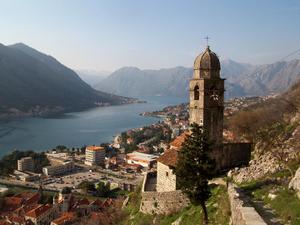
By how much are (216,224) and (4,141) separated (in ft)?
281

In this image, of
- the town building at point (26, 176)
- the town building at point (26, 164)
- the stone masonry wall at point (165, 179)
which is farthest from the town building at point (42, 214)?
the town building at point (26, 164)

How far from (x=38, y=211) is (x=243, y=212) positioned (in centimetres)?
2992

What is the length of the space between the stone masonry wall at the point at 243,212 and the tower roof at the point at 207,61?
720 centimetres

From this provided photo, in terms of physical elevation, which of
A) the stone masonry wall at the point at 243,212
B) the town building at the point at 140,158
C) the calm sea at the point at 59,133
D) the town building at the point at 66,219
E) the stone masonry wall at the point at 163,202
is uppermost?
the stone masonry wall at the point at 243,212

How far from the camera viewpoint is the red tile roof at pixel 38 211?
33.8 metres

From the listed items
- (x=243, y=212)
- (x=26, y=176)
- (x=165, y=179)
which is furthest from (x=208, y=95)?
(x=26, y=176)

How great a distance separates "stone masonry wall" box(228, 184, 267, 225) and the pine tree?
4.51 ft

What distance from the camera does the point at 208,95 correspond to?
15.6 metres

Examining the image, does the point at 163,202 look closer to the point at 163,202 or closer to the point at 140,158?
the point at 163,202

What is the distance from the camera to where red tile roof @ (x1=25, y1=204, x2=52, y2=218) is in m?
33.8

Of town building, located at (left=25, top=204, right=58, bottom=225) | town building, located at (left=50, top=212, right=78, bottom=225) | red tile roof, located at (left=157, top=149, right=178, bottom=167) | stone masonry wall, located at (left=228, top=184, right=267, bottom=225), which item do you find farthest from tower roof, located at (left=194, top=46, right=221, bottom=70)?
town building, located at (left=25, top=204, right=58, bottom=225)

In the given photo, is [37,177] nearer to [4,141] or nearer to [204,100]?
[4,141]

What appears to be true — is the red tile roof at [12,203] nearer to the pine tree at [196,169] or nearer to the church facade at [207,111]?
the church facade at [207,111]

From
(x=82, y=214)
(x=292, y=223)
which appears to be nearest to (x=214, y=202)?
(x=292, y=223)
